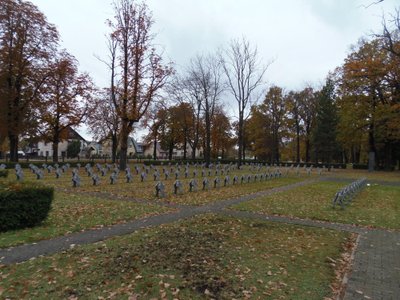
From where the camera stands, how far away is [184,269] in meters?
5.09

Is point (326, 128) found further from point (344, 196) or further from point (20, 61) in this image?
point (20, 61)

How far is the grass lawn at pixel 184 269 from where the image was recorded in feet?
14.2

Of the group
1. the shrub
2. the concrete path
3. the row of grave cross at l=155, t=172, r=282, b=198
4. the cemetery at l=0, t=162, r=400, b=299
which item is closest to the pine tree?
the row of grave cross at l=155, t=172, r=282, b=198

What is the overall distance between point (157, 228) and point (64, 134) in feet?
110

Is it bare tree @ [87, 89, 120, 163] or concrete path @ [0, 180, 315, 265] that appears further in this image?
bare tree @ [87, 89, 120, 163]

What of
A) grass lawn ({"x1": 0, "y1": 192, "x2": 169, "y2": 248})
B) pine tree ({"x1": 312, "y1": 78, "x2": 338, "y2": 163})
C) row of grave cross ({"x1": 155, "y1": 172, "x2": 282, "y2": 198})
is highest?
pine tree ({"x1": 312, "y1": 78, "x2": 338, "y2": 163})

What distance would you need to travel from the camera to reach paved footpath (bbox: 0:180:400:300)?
480 cm

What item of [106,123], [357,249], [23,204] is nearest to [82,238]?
[23,204]

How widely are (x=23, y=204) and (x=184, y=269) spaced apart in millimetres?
4659

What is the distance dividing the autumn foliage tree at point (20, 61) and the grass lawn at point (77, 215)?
2092 centimetres

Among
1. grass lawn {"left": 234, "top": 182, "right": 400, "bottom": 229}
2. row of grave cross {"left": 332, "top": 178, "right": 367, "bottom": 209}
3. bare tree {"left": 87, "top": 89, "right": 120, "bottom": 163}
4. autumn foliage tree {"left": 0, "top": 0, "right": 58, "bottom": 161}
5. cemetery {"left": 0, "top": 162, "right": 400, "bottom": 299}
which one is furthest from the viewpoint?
bare tree {"left": 87, "top": 89, "right": 120, "bottom": 163}

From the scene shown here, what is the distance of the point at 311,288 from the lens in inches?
185

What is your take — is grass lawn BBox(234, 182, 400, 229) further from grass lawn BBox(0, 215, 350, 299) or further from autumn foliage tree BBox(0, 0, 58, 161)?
autumn foliage tree BBox(0, 0, 58, 161)

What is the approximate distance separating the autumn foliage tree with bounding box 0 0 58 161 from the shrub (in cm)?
2509
